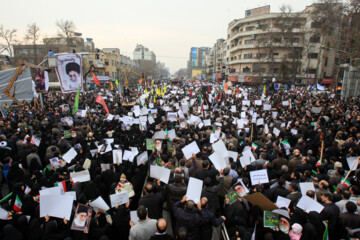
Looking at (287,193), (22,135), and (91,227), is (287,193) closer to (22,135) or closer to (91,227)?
(91,227)

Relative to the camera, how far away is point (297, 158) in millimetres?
6027

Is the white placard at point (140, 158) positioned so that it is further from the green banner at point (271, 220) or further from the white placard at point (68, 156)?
the green banner at point (271, 220)

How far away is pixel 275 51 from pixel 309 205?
53627mm

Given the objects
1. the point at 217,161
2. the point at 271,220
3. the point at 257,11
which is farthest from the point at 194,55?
the point at 271,220

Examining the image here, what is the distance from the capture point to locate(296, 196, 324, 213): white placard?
3604 mm

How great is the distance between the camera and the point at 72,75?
504 inches

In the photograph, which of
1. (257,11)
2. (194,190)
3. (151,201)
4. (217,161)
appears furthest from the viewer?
(257,11)

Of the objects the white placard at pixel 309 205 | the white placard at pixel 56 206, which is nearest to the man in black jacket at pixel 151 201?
the white placard at pixel 56 206

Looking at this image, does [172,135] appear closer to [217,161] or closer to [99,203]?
[217,161]

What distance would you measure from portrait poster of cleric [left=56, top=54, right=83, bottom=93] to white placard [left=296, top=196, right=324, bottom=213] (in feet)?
41.4

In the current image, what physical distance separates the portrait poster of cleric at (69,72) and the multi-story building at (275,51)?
34401 millimetres

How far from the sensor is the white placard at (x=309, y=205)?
3604mm

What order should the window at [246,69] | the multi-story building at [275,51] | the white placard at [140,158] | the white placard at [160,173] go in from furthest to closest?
the window at [246,69], the multi-story building at [275,51], the white placard at [140,158], the white placard at [160,173]

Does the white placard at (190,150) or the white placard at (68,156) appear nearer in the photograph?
the white placard at (68,156)
